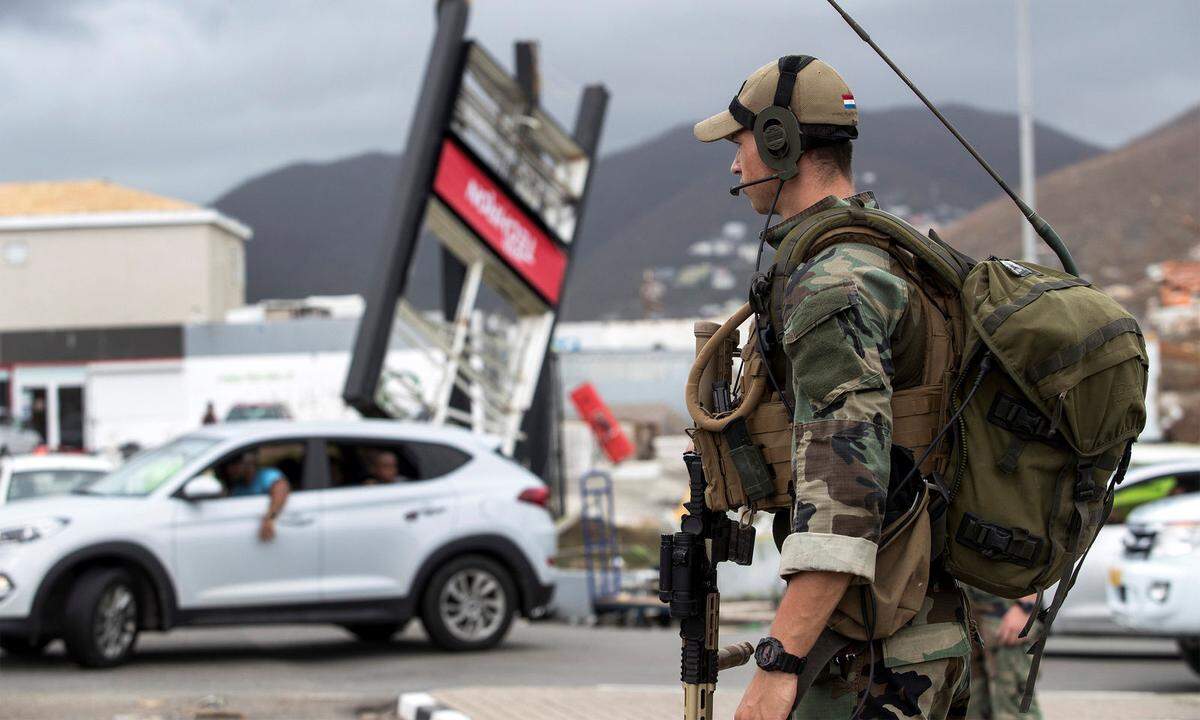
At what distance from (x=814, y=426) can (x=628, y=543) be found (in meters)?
19.8

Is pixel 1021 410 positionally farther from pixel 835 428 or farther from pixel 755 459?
pixel 755 459

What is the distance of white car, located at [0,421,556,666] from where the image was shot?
10430mm

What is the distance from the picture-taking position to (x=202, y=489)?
10844 millimetres

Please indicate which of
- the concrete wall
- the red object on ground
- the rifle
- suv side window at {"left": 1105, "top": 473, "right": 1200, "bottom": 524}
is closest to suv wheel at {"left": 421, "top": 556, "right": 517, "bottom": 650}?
suv side window at {"left": 1105, "top": 473, "right": 1200, "bottom": 524}

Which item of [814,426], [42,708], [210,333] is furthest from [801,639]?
[210,333]

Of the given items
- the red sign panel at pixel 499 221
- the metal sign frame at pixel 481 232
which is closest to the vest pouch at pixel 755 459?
the metal sign frame at pixel 481 232

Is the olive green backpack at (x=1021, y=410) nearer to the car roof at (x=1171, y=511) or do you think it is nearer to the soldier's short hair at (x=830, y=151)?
the soldier's short hair at (x=830, y=151)

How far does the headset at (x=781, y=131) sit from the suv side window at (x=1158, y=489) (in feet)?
32.8

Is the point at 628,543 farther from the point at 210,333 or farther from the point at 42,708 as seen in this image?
the point at 210,333

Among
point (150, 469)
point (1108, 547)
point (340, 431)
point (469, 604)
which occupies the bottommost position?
point (469, 604)

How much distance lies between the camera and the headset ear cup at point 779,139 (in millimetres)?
3301

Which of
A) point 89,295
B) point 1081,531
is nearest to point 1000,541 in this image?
point 1081,531

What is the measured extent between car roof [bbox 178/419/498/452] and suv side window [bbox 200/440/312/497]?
10 cm

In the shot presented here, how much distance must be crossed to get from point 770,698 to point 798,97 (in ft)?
4.25
